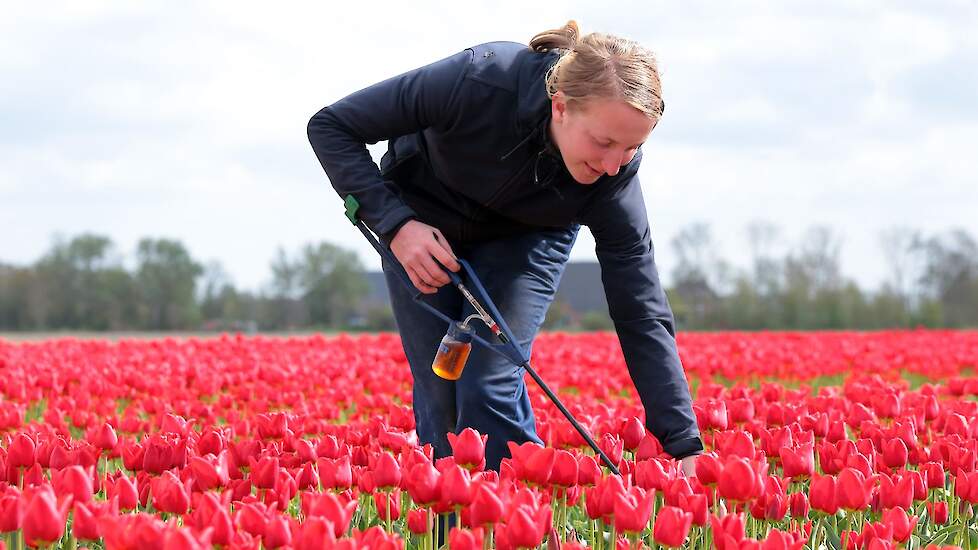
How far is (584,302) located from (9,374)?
47041mm

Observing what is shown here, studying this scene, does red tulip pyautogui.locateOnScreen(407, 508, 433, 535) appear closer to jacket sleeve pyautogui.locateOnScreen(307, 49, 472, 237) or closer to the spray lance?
the spray lance

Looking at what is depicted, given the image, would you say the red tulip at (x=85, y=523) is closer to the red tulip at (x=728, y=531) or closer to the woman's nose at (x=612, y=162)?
the red tulip at (x=728, y=531)

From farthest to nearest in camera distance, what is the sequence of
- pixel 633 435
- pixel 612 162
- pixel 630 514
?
pixel 633 435
pixel 612 162
pixel 630 514

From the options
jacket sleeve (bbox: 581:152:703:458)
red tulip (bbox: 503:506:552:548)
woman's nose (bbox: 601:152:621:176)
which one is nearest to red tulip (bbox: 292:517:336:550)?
red tulip (bbox: 503:506:552:548)

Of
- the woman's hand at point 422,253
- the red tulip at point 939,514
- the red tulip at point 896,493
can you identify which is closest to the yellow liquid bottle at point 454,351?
the woman's hand at point 422,253

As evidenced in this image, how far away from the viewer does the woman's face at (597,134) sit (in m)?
3.42

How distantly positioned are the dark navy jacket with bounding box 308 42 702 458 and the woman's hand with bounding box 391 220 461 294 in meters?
0.06

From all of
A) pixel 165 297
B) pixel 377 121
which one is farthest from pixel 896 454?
pixel 165 297

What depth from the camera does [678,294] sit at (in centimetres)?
4703

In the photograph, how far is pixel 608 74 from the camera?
3.46m

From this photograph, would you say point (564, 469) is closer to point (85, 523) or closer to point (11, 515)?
point (85, 523)

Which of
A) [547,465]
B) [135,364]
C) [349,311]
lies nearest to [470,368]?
[547,465]

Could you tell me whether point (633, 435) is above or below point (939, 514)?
above

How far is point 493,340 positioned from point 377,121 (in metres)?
1.17
